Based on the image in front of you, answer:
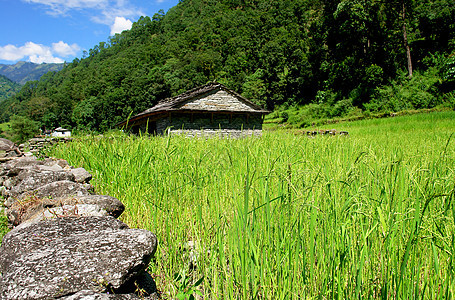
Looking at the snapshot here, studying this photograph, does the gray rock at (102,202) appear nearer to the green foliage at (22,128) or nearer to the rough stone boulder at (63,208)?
the rough stone boulder at (63,208)

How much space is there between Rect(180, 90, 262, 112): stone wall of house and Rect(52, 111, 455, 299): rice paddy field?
1393 centimetres

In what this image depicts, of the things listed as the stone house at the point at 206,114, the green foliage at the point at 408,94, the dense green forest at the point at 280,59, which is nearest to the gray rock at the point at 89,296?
the dense green forest at the point at 280,59

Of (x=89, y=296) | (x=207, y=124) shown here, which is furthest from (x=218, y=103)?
(x=89, y=296)

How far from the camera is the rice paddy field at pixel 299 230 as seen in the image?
1.32m

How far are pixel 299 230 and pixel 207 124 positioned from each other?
1709cm

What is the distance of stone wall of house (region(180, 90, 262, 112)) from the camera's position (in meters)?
18.0

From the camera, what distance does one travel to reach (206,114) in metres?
18.2

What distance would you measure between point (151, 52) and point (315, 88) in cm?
5320

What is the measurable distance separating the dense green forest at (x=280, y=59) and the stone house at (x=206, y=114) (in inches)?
244

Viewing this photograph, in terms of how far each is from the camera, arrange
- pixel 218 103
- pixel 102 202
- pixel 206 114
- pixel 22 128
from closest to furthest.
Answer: pixel 102 202, pixel 206 114, pixel 218 103, pixel 22 128

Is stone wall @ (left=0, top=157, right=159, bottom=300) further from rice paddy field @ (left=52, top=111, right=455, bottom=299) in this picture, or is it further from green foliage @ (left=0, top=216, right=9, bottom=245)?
green foliage @ (left=0, top=216, right=9, bottom=245)

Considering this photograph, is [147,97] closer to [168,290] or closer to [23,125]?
[23,125]

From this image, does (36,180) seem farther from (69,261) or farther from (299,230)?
(299,230)

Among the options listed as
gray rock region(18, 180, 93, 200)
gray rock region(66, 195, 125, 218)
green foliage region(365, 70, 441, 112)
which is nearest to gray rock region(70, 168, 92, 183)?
gray rock region(18, 180, 93, 200)
